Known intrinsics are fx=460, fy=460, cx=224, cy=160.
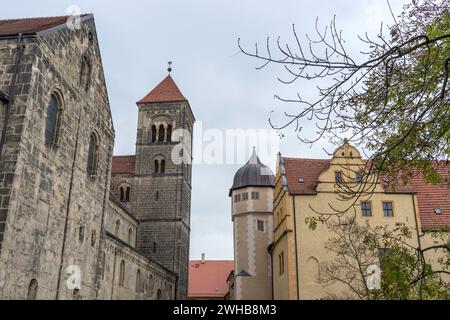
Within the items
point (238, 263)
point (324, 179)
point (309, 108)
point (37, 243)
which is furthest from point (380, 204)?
point (309, 108)

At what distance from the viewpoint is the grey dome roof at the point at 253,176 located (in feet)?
120

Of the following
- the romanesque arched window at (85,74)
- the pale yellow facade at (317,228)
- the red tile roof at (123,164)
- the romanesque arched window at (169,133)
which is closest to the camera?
the romanesque arched window at (85,74)

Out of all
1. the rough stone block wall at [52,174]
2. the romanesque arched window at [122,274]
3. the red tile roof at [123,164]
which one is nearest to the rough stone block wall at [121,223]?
the red tile roof at [123,164]

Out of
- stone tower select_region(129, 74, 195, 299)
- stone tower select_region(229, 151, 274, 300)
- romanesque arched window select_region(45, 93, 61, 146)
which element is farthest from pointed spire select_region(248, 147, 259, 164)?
romanesque arched window select_region(45, 93, 61, 146)

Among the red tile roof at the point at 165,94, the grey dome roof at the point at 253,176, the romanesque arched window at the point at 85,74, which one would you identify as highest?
the red tile roof at the point at 165,94

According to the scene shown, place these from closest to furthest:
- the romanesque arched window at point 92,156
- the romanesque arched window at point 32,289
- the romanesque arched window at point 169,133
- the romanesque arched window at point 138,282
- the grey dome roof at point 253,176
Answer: the romanesque arched window at point 32,289, the romanesque arched window at point 92,156, the romanesque arched window at point 138,282, the grey dome roof at point 253,176, the romanesque arched window at point 169,133

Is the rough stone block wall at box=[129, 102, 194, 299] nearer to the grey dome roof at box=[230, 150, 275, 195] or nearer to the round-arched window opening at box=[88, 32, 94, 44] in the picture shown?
the grey dome roof at box=[230, 150, 275, 195]

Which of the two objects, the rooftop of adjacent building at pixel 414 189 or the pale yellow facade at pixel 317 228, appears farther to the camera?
the rooftop of adjacent building at pixel 414 189

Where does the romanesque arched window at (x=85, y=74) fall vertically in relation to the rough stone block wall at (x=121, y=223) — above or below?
above

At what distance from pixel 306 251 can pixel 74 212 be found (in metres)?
12.1

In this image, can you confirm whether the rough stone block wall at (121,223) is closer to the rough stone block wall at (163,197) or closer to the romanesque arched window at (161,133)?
the rough stone block wall at (163,197)

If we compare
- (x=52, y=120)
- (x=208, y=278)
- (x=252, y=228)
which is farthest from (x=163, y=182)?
(x=52, y=120)
